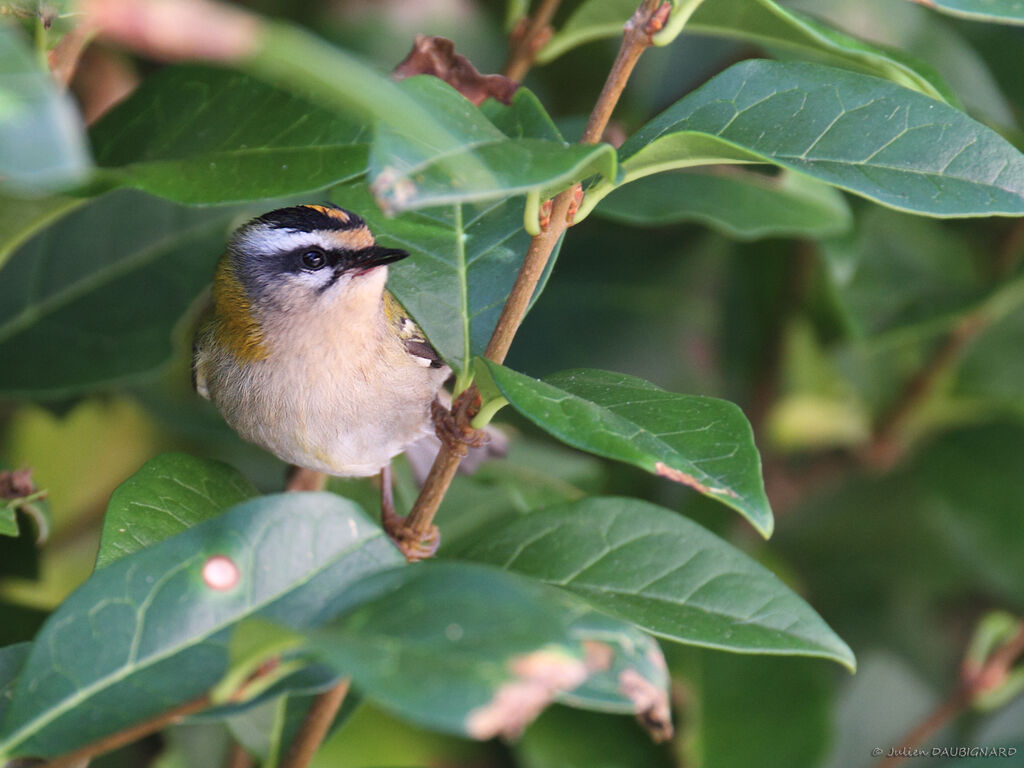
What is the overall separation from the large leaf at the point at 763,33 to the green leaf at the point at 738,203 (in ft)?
1.04

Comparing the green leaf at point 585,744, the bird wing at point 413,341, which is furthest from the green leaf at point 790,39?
the green leaf at point 585,744

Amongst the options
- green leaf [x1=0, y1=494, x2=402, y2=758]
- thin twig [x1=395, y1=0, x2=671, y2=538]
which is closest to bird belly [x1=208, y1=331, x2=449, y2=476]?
thin twig [x1=395, y1=0, x2=671, y2=538]

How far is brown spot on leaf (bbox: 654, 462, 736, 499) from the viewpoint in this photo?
110 centimetres

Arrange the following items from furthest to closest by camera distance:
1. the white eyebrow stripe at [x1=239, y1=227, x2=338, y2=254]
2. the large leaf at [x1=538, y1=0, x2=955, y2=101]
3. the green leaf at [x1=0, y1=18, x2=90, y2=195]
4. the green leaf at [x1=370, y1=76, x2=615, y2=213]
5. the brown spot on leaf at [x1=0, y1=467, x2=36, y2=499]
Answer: the white eyebrow stripe at [x1=239, y1=227, x2=338, y2=254], the brown spot on leaf at [x1=0, y1=467, x2=36, y2=499], the large leaf at [x1=538, y1=0, x2=955, y2=101], the green leaf at [x1=370, y1=76, x2=615, y2=213], the green leaf at [x1=0, y1=18, x2=90, y2=195]

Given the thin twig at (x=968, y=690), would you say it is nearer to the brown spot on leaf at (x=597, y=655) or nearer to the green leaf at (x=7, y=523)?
the brown spot on leaf at (x=597, y=655)

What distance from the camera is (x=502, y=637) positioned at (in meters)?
0.89

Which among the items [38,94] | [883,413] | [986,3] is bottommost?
[883,413]

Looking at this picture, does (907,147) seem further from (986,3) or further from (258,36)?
(258,36)

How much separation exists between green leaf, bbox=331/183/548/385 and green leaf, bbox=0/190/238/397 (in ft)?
2.74

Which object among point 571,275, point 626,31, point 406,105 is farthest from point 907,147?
point 571,275

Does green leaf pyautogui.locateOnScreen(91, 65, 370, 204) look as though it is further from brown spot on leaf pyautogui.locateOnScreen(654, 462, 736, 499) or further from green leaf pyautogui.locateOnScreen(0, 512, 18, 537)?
brown spot on leaf pyautogui.locateOnScreen(654, 462, 736, 499)

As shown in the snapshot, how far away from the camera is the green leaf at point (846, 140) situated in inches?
51.2

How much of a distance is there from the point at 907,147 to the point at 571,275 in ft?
6.26

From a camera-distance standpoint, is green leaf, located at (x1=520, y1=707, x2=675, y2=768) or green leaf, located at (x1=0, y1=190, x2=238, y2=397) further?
green leaf, located at (x1=520, y1=707, x2=675, y2=768)
